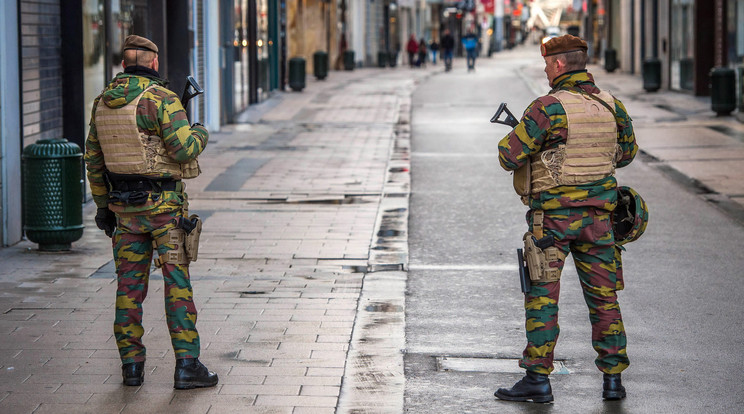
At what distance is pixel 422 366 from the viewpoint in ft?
20.7

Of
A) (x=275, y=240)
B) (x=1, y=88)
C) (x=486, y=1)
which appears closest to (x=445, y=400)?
(x=275, y=240)

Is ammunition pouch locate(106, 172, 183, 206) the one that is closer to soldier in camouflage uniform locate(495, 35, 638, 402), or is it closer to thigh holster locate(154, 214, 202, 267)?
thigh holster locate(154, 214, 202, 267)

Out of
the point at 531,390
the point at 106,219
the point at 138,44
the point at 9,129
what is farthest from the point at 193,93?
the point at 9,129

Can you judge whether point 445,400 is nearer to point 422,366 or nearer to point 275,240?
point 422,366

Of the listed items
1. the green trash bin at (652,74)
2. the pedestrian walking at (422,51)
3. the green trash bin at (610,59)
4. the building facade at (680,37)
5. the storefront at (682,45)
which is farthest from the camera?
the pedestrian walking at (422,51)

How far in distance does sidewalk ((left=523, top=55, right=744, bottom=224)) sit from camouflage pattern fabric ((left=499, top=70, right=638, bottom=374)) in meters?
6.29

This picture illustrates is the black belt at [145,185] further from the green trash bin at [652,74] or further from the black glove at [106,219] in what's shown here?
the green trash bin at [652,74]

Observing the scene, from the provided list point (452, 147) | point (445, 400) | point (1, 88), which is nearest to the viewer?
point (445, 400)

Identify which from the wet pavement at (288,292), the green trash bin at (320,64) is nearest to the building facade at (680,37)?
the wet pavement at (288,292)

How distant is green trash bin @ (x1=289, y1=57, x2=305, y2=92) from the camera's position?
33094mm

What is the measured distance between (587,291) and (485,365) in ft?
2.96

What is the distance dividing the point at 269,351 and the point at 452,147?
1259cm

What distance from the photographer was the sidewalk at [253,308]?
5730 mm

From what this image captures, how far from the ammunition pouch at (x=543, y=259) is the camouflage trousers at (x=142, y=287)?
5.33 feet
